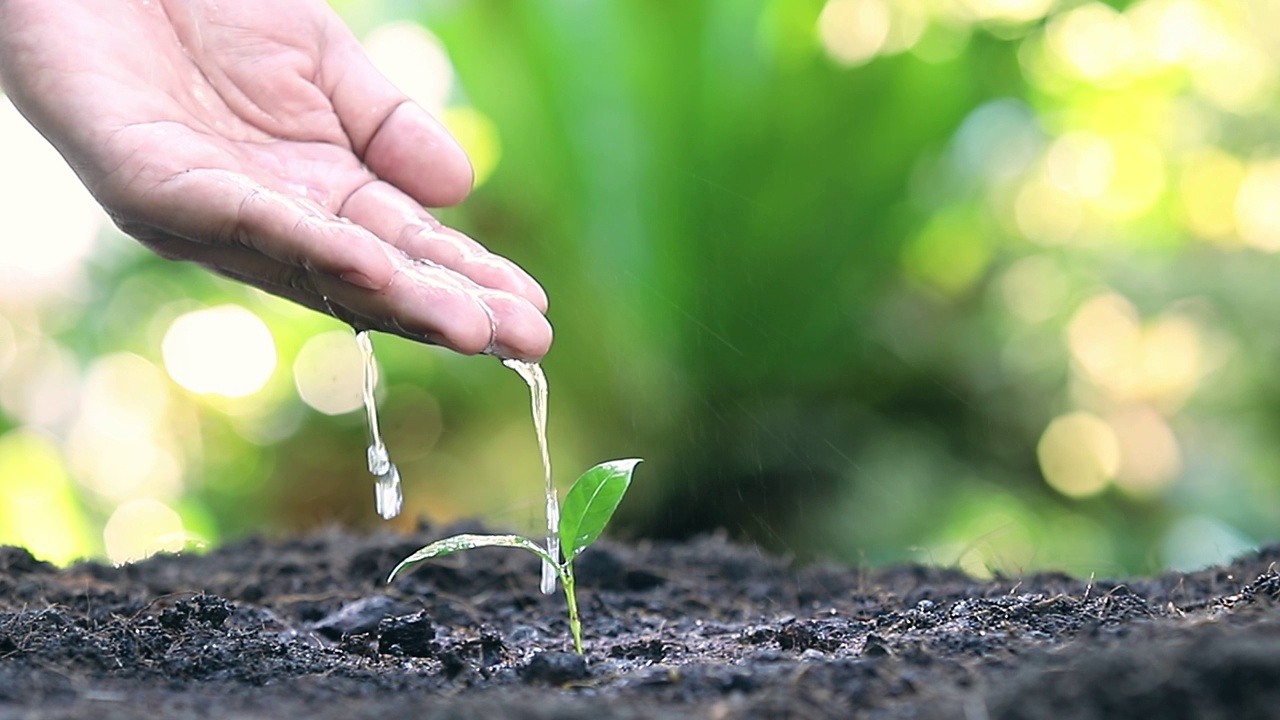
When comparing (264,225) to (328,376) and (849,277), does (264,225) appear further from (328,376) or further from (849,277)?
(328,376)

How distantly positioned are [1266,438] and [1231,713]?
284 centimetres

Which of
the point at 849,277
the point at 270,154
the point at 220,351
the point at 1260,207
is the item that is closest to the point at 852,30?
the point at 849,277

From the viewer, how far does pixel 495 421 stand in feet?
11.3

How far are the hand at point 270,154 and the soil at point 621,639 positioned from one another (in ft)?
1.30

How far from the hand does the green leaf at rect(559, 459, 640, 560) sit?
21 centimetres

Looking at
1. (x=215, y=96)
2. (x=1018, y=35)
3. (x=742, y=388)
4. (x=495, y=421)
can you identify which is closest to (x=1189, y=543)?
(x=742, y=388)

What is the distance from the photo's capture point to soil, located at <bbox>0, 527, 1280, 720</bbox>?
866 millimetres


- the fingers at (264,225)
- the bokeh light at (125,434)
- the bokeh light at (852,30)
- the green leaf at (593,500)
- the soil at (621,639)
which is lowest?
the soil at (621,639)

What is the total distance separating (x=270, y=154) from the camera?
63.6 inches

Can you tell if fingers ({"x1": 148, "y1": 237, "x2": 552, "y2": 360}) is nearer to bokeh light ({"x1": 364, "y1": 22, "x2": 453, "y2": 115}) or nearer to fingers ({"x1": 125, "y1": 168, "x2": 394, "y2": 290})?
fingers ({"x1": 125, "y1": 168, "x2": 394, "y2": 290})

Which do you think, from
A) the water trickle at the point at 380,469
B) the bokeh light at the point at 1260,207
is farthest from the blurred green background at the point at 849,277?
the water trickle at the point at 380,469

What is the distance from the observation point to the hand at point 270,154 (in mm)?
1268

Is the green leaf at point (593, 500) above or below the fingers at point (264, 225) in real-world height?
below

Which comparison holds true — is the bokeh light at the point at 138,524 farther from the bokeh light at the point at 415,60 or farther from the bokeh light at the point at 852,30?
the bokeh light at the point at 852,30
